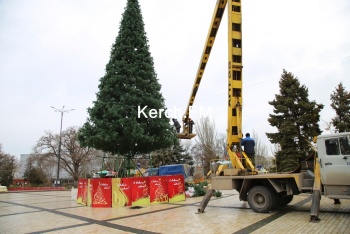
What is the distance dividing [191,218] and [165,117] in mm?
7526

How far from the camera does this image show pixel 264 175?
9438 mm

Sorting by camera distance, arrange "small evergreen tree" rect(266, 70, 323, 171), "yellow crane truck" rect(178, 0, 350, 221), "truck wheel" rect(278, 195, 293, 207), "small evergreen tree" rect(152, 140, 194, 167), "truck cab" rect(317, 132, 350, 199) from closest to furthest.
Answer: "truck cab" rect(317, 132, 350, 199) < "yellow crane truck" rect(178, 0, 350, 221) < "truck wheel" rect(278, 195, 293, 207) < "small evergreen tree" rect(266, 70, 323, 171) < "small evergreen tree" rect(152, 140, 194, 167)

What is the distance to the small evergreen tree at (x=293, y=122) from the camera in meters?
24.3

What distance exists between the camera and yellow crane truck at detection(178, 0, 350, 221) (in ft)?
26.5

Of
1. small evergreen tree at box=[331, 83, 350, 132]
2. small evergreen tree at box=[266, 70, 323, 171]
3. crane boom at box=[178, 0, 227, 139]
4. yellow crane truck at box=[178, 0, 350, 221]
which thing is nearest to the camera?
yellow crane truck at box=[178, 0, 350, 221]

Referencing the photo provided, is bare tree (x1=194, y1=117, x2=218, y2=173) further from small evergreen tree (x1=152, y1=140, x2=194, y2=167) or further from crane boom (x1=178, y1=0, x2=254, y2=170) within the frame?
crane boom (x1=178, y1=0, x2=254, y2=170)

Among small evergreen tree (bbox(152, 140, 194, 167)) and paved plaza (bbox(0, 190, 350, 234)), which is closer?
paved plaza (bbox(0, 190, 350, 234))

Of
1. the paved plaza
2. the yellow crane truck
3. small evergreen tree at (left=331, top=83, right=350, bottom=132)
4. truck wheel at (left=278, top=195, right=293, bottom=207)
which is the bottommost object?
the paved plaza

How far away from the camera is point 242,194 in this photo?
33.4 ft

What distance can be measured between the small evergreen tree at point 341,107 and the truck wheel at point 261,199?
21564mm

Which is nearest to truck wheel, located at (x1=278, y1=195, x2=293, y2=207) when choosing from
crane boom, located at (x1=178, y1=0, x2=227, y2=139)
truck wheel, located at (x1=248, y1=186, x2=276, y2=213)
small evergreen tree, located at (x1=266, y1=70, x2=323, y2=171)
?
truck wheel, located at (x1=248, y1=186, x2=276, y2=213)

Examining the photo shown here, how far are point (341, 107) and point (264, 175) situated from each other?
79.7ft

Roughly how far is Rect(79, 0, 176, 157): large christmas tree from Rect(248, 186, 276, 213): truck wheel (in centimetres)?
635

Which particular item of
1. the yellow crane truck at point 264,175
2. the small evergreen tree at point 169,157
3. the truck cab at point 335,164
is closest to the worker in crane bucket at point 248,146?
the yellow crane truck at point 264,175
